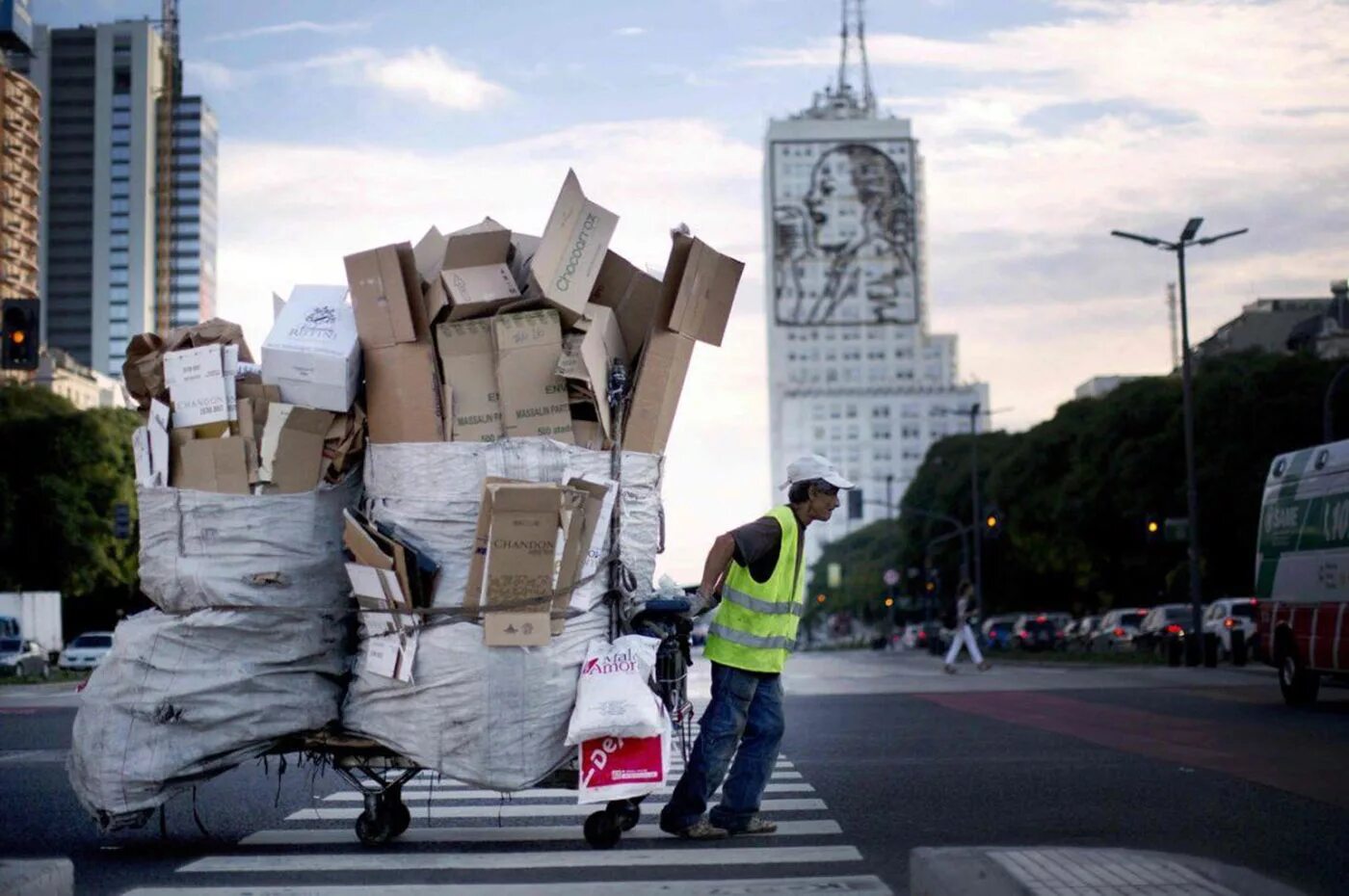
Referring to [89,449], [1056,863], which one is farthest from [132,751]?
[89,449]

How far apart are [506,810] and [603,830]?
2219 millimetres

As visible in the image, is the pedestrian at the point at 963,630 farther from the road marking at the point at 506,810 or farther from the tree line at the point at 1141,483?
the road marking at the point at 506,810

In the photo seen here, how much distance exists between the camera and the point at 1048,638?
67.0 meters

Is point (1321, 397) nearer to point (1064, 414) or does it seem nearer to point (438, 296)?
point (1064, 414)

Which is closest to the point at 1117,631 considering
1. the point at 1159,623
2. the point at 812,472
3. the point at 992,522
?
the point at 1159,623

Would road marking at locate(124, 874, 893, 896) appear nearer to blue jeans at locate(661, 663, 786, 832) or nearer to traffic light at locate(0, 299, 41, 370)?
blue jeans at locate(661, 663, 786, 832)

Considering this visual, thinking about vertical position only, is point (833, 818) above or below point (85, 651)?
above

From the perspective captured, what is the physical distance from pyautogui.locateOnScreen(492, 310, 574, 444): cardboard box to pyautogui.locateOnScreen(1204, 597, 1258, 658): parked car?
37563mm

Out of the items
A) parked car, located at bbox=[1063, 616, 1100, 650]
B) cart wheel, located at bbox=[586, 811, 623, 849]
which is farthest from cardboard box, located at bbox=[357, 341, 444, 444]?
parked car, located at bbox=[1063, 616, 1100, 650]

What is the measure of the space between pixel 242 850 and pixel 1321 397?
181 feet

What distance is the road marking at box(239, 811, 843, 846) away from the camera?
9805 mm

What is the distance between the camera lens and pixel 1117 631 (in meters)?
58.1

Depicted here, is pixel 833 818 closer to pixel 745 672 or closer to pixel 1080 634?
pixel 745 672

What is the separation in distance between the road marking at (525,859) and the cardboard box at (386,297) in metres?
2.31
